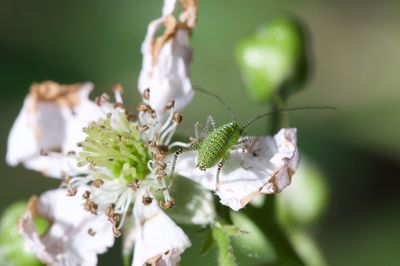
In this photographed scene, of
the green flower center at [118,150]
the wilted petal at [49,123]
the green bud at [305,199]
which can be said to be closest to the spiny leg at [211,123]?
the green flower center at [118,150]

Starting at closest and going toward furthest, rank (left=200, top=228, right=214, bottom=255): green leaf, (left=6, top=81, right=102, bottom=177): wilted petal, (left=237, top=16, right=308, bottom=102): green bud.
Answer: (left=200, top=228, right=214, bottom=255): green leaf < (left=6, top=81, right=102, bottom=177): wilted petal < (left=237, top=16, right=308, bottom=102): green bud

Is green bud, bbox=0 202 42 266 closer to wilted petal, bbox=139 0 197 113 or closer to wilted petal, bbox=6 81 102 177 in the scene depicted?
wilted petal, bbox=6 81 102 177

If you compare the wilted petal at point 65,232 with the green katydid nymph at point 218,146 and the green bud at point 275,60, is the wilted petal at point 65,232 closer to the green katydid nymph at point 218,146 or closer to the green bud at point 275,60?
the green katydid nymph at point 218,146

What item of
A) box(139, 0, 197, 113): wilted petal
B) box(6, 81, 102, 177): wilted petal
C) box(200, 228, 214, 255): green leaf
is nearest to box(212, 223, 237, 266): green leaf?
box(200, 228, 214, 255): green leaf

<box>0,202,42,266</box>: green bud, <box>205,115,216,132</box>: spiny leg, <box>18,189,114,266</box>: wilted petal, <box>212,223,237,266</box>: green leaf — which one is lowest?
<box>0,202,42,266</box>: green bud

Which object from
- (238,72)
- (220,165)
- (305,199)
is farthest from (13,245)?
(238,72)

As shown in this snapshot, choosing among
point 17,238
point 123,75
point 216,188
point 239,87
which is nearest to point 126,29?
point 123,75
